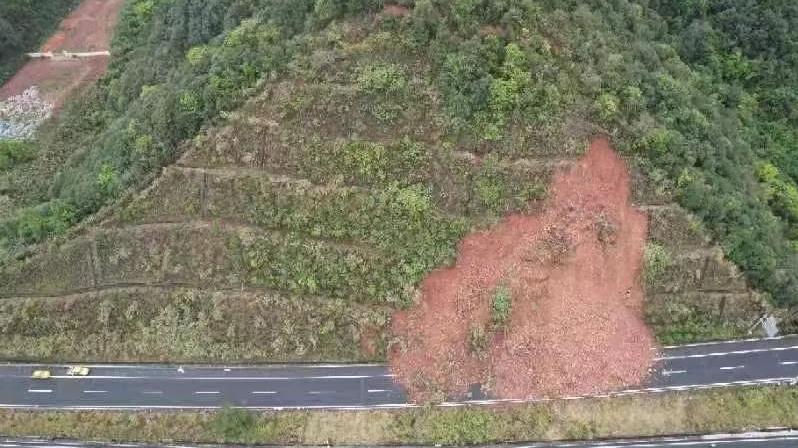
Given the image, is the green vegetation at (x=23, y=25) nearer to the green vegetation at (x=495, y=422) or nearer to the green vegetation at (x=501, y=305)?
the green vegetation at (x=495, y=422)

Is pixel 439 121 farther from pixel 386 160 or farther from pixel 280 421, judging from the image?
pixel 280 421

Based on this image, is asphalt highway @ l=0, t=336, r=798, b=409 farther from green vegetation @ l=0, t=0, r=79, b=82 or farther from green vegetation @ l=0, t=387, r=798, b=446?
green vegetation @ l=0, t=0, r=79, b=82

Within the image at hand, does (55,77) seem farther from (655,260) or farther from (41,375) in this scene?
(655,260)

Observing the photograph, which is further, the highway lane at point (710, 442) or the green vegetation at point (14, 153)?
the green vegetation at point (14, 153)

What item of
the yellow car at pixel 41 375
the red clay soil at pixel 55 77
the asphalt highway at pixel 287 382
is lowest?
the asphalt highway at pixel 287 382

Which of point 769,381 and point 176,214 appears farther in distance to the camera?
point 176,214

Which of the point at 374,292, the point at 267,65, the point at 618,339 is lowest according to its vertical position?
the point at 618,339

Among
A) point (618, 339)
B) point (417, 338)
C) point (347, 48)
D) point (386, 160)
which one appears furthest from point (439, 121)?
point (618, 339)

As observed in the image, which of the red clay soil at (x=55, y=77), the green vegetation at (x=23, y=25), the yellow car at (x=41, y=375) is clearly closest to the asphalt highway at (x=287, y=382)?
the yellow car at (x=41, y=375)
